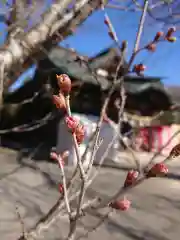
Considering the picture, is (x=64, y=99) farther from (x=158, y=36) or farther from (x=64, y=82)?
(x=158, y=36)

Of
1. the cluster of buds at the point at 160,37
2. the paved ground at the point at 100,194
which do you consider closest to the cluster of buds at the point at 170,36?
the cluster of buds at the point at 160,37

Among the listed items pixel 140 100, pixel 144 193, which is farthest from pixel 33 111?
pixel 144 193

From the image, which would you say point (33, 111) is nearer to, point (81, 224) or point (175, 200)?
point (175, 200)

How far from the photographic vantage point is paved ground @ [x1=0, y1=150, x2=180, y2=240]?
2465 mm

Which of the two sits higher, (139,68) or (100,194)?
(139,68)

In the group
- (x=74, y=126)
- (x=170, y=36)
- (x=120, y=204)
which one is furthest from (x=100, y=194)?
(x=74, y=126)

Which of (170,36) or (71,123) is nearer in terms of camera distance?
(71,123)

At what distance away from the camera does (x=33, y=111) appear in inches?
280

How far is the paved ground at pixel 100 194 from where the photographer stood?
97.0 inches

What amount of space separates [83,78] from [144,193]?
305cm

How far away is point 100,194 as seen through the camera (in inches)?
128

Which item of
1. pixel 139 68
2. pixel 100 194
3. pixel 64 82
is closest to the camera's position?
pixel 64 82

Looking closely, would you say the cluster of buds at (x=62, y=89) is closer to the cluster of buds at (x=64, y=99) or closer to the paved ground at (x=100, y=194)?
the cluster of buds at (x=64, y=99)

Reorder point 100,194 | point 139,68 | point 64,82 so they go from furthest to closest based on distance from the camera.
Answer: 1. point 100,194
2. point 139,68
3. point 64,82
